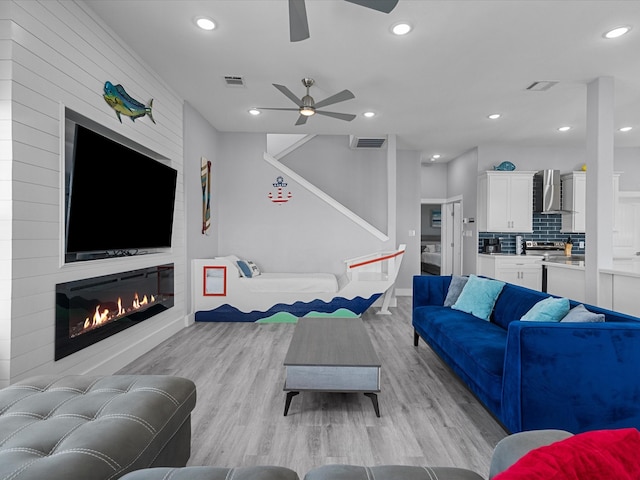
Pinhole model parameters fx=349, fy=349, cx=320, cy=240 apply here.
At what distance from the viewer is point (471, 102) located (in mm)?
4621

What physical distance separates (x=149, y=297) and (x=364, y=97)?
3.51 metres

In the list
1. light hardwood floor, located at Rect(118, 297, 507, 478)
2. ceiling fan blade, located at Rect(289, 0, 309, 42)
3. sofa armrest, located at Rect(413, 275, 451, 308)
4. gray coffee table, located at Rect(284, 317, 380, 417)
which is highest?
ceiling fan blade, located at Rect(289, 0, 309, 42)

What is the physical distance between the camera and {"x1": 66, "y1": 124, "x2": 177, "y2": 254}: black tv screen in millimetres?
2508

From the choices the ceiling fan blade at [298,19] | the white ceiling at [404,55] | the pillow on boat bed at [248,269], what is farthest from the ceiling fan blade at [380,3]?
the pillow on boat bed at [248,269]

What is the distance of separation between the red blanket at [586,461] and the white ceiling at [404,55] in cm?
294

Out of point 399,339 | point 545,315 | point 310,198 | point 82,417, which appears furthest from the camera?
point 310,198

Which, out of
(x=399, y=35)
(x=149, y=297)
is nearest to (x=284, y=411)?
(x=149, y=297)

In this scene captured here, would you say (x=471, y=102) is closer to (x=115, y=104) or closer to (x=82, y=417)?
(x=115, y=104)

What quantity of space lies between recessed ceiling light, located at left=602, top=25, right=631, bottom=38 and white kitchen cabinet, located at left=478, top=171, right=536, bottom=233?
341 centimetres

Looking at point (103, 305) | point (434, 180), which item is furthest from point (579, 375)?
point (434, 180)

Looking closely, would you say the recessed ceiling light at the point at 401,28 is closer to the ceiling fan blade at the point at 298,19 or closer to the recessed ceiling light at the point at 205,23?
the ceiling fan blade at the point at 298,19

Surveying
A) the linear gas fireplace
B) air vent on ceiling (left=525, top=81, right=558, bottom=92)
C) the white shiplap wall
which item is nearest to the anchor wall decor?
the linear gas fireplace

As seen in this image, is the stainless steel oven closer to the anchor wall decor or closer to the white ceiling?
the white ceiling

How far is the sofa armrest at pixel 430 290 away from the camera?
3.90 m
